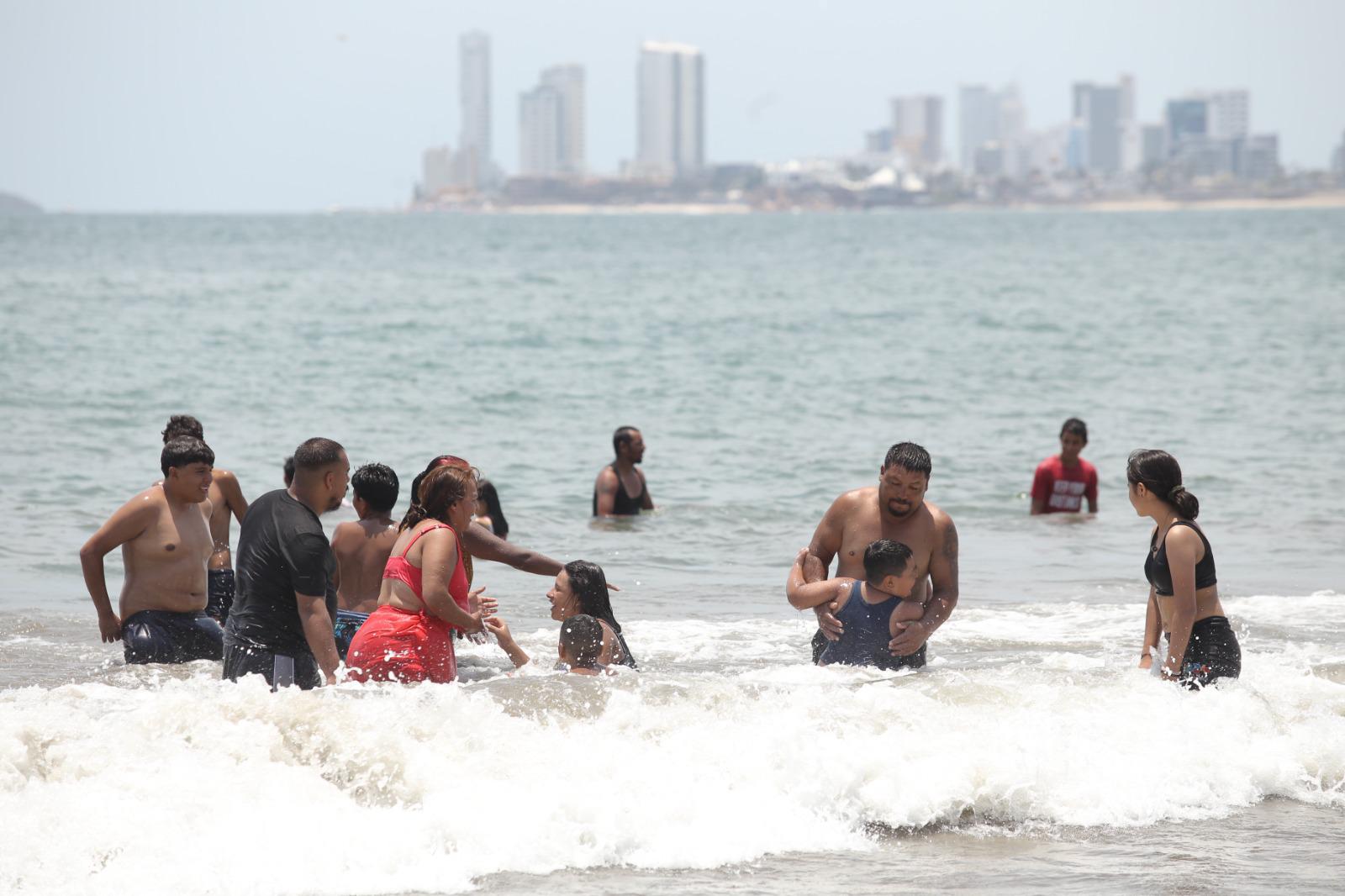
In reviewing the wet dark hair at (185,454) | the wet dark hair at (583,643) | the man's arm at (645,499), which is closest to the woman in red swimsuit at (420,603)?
the wet dark hair at (583,643)

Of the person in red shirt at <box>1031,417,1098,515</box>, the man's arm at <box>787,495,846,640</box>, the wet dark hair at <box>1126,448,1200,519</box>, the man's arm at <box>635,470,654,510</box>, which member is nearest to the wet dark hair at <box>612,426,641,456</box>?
the man's arm at <box>635,470,654,510</box>

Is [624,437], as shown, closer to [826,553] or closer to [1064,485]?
[1064,485]

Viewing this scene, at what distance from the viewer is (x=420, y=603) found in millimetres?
6910

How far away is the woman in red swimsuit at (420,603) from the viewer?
22.4ft

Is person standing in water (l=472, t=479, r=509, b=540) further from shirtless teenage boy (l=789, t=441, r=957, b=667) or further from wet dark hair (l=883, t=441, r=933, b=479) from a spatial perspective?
wet dark hair (l=883, t=441, r=933, b=479)

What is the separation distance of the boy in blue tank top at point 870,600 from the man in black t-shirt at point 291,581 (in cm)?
243

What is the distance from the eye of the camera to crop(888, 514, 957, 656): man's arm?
26.0 ft

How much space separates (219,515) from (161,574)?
97 cm

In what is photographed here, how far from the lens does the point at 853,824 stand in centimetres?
644

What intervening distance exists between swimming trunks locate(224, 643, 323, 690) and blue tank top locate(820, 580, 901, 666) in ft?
9.20

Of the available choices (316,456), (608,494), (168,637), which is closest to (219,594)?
(168,637)

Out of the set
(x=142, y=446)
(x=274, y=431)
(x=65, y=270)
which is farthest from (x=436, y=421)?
(x=65, y=270)

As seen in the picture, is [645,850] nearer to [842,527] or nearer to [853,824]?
[853,824]

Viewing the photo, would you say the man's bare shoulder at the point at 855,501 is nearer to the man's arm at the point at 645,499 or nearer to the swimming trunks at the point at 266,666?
the swimming trunks at the point at 266,666
